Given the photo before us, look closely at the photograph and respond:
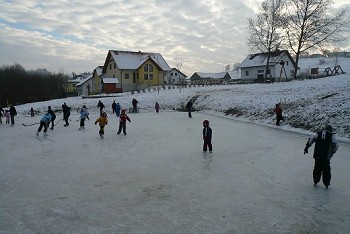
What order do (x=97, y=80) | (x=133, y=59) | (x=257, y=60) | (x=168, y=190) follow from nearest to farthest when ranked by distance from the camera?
1. (x=168, y=190)
2. (x=257, y=60)
3. (x=133, y=59)
4. (x=97, y=80)

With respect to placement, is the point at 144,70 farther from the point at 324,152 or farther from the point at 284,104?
the point at 324,152

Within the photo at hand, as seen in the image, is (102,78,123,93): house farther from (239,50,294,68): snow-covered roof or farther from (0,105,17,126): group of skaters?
(0,105,17,126): group of skaters

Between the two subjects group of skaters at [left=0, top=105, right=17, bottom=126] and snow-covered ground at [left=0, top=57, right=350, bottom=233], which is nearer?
snow-covered ground at [left=0, top=57, right=350, bottom=233]

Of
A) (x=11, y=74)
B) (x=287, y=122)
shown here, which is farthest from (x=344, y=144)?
(x=11, y=74)

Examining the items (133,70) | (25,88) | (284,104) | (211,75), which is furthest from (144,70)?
(211,75)

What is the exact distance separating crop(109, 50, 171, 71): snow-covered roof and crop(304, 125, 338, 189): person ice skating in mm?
50551

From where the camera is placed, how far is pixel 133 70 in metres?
56.7

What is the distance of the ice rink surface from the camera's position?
5.34m

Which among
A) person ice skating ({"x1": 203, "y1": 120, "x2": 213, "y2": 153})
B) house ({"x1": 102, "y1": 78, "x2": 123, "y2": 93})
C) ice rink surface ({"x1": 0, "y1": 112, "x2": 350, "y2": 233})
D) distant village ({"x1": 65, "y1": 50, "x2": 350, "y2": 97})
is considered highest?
distant village ({"x1": 65, "y1": 50, "x2": 350, "y2": 97})

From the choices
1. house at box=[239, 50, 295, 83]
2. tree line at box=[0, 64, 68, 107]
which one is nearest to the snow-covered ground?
house at box=[239, 50, 295, 83]

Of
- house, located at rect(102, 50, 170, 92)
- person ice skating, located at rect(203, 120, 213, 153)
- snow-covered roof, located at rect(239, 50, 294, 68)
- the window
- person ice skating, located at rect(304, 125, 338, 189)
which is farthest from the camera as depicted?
the window

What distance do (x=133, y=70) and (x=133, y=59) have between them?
3.02m

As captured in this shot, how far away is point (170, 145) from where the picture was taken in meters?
12.7

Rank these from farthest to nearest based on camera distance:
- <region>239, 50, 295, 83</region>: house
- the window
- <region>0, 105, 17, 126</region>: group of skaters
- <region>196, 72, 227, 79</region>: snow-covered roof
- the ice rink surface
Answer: <region>196, 72, 227, 79</region>: snow-covered roof, the window, <region>239, 50, 295, 83</region>: house, <region>0, 105, 17, 126</region>: group of skaters, the ice rink surface
